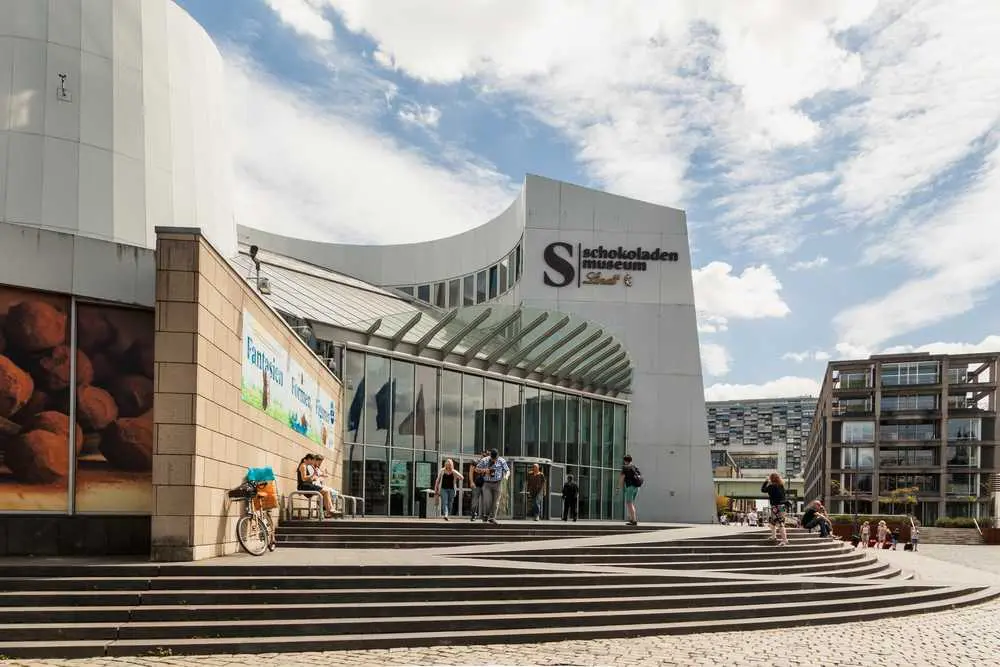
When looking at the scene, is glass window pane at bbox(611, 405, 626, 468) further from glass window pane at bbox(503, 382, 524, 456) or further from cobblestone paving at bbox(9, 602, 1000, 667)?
cobblestone paving at bbox(9, 602, 1000, 667)

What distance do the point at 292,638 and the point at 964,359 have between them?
3657 inches

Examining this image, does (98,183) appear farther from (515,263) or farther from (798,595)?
(515,263)

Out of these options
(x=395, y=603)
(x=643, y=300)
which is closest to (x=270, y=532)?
(x=395, y=603)

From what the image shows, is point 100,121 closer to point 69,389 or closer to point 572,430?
point 69,389

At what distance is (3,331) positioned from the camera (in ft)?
40.2

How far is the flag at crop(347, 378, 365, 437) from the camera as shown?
78.9ft

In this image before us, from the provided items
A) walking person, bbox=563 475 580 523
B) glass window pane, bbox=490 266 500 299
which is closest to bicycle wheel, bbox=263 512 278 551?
walking person, bbox=563 475 580 523

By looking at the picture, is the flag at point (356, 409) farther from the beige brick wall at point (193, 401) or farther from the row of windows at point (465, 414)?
the beige brick wall at point (193, 401)

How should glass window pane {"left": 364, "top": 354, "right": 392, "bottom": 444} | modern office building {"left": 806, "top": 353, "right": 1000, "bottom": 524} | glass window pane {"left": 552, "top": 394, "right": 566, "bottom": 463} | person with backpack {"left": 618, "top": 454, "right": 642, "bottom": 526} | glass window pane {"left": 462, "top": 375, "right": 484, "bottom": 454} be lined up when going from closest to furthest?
person with backpack {"left": 618, "top": 454, "right": 642, "bottom": 526} → glass window pane {"left": 364, "top": 354, "right": 392, "bottom": 444} → glass window pane {"left": 462, "top": 375, "right": 484, "bottom": 454} → glass window pane {"left": 552, "top": 394, "right": 566, "bottom": 463} → modern office building {"left": 806, "top": 353, "right": 1000, "bottom": 524}

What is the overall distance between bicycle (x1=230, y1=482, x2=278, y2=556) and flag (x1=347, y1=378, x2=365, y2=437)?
973cm

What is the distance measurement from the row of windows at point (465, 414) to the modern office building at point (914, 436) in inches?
2330

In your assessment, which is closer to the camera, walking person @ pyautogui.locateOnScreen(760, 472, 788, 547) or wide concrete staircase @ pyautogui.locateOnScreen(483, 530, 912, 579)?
wide concrete staircase @ pyautogui.locateOnScreen(483, 530, 912, 579)

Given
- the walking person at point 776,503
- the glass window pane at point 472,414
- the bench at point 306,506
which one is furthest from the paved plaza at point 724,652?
the glass window pane at point 472,414

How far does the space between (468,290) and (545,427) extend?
52.4ft
